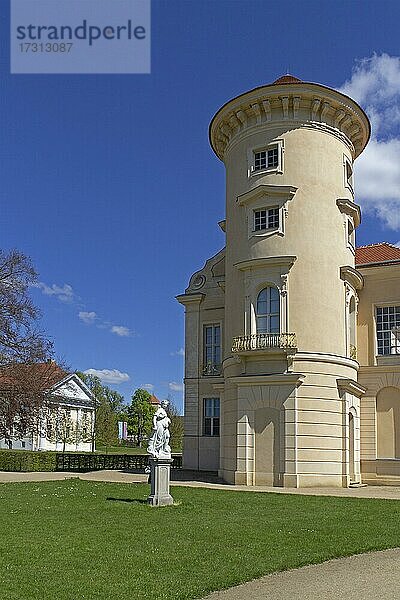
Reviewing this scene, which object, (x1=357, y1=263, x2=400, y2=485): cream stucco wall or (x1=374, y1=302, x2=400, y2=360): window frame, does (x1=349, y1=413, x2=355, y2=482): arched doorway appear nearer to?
(x1=357, y1=263, x2=400, y2=485): cream stucco wall

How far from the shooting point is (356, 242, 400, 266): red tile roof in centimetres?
3484

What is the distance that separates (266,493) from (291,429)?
4.24 meters

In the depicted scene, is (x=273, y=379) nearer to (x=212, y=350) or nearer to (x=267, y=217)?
(x=267, y=217)

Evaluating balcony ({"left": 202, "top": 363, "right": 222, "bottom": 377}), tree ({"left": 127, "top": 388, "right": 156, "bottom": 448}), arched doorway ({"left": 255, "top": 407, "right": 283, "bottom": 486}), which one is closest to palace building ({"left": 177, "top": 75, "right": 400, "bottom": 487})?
arched doorway ({"left": 255, "top": 407, "right": 283, "bottom": 486})

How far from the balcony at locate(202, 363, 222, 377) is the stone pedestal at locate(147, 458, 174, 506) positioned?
683 inches

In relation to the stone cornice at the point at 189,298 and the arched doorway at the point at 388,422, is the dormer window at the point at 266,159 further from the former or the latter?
the arched doorway at the point at 388,422

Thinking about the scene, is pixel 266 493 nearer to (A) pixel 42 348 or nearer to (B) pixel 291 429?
(B) pixel 291 429

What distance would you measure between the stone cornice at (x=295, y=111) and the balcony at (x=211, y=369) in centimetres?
1149

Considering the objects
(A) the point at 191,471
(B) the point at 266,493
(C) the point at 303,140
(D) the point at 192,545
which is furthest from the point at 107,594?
(A) the point at 191,471

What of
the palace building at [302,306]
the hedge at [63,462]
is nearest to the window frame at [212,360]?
the palace building at [302,306]

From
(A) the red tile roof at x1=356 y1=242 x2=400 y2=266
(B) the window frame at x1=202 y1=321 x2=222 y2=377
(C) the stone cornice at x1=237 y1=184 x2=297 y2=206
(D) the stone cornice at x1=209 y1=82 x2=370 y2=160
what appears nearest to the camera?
(C) the stone cornice at x1=237 y1=184 x2=297 y2=206

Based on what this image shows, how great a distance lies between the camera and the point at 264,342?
2906 centimetres

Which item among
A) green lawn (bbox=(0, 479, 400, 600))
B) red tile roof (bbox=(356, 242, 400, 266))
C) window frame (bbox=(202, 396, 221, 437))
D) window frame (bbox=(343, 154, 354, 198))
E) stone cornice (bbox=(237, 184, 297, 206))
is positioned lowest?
green lawn (bbox=(0, 479, 400, 600))

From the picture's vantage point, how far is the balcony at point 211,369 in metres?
36.8
